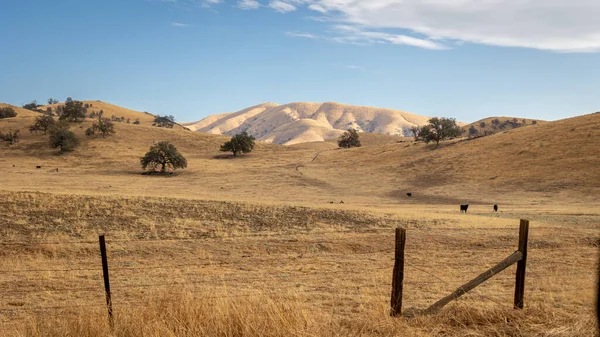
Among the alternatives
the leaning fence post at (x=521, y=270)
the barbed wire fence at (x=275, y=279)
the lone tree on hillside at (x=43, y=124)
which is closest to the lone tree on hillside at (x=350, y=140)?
the lone tree on hillside at (x=43, y=124)

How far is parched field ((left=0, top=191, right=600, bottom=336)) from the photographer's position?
7.14 m

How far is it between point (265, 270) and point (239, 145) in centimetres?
8036

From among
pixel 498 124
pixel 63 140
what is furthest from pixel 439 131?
pixel 498 124

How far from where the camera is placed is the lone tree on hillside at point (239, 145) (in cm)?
9425

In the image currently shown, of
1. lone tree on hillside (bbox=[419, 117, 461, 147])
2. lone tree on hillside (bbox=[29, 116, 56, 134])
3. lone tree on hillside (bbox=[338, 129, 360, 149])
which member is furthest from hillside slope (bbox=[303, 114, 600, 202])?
lone tree on hillside (bbox=[29, 116, 56, 134])

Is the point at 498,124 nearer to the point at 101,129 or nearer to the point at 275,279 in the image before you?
the point at 101,129

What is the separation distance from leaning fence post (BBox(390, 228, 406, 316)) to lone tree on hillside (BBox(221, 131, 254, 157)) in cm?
8751

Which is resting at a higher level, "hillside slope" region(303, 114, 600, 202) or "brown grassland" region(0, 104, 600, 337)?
"hillside slope" region(303, 114, 600, 202)

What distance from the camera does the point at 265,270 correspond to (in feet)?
51.5

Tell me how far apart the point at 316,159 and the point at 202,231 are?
68121mm

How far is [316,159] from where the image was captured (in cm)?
9100

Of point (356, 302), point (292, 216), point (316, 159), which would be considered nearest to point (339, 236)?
point (292, 216)

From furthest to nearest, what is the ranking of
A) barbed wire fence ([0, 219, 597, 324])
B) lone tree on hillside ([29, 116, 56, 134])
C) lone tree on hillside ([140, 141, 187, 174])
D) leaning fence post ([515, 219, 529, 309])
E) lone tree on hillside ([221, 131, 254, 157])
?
lone tree on hillside ([29, 116, 56, 134]) < lone tree on hillside ([221, 131, 254, 157]) < lone tree on hillside ([140, 141, 187, 174]) < barbed wire fence ([0, 219, 597, 324]) < leaning fence post ([515, 219, 529, 309])

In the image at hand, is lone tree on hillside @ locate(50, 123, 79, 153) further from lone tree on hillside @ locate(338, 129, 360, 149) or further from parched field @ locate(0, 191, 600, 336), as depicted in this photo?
lone tree on hillside @ locate(338, 129, 360, 149)
